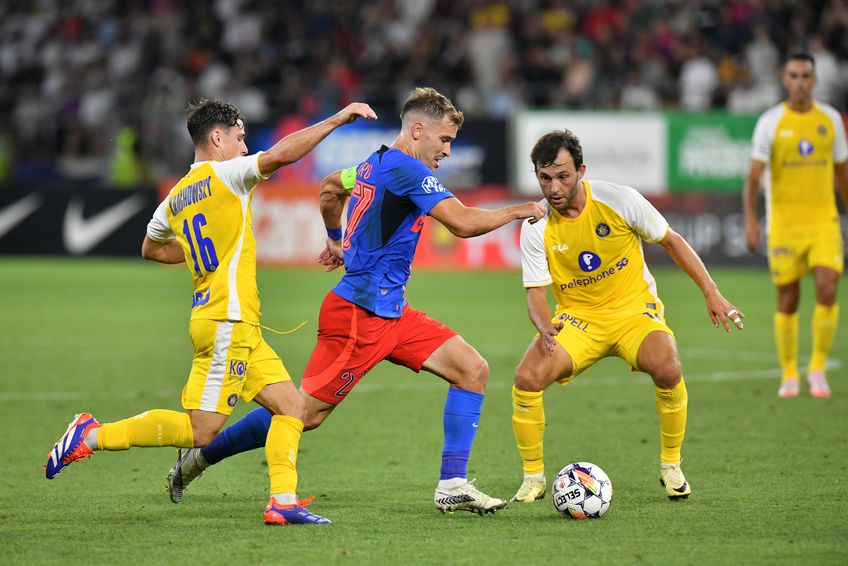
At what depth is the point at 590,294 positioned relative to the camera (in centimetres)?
731

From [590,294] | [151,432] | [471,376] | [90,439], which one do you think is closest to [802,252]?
[590,294]

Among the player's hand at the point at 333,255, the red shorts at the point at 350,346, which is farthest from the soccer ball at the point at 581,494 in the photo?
the player's hand at the point at 333,255

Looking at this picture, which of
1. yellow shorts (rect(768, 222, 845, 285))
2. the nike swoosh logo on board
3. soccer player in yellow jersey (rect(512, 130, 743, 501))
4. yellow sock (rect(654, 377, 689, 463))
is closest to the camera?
soccer player in yellow jersey (rect(512, 130, 743, 501))

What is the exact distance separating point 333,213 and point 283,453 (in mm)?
1381

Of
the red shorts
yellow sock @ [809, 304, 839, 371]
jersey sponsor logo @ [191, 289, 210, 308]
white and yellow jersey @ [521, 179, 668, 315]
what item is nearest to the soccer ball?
the red shorts

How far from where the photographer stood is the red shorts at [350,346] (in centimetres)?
645

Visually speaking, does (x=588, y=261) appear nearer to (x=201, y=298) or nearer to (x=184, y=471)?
(x=201, y=298)

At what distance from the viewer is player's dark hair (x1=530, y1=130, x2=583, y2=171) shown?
22.1 feet

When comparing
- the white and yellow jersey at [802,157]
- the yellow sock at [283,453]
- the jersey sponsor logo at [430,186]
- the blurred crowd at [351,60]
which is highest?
the blurred crowd at [351,60]

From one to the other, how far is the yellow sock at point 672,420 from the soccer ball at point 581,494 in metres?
0.68

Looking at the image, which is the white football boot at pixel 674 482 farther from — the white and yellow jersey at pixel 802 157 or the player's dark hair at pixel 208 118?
the white and yellow jersey at pixel 802 157

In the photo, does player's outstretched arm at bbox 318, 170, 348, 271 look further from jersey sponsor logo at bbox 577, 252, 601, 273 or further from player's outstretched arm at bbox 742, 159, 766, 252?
player's outstretched arm at bbox 742, 159, 766, 252

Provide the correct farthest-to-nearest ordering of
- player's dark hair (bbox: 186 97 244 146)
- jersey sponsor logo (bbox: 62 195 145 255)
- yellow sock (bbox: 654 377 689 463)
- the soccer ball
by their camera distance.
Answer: jersey sponsor logo (bbox: 62 195 145 255)
yellow sock (bbox: 654 377 689 463)
player's dark hair (bbox: 186 97 244 146)
the soccer ball

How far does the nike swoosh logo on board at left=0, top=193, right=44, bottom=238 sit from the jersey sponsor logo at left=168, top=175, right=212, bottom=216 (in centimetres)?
1897
